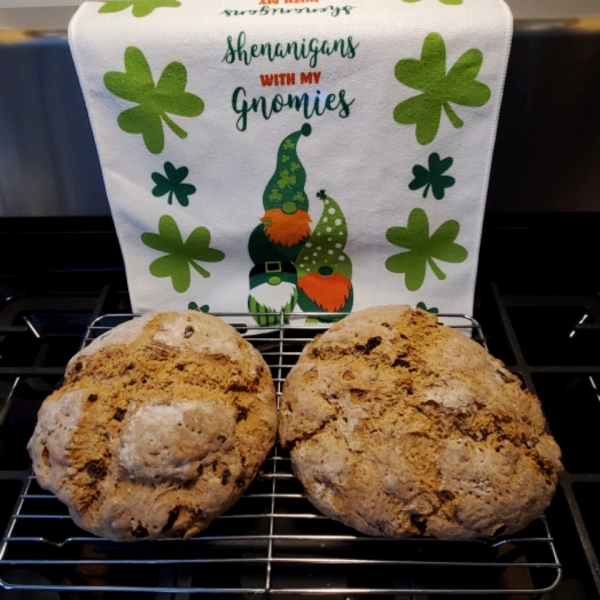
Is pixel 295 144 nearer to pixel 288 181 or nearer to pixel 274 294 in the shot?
pixel 288 181

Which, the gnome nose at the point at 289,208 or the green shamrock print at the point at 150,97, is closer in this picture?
the green shamrock print at the point at 150,97

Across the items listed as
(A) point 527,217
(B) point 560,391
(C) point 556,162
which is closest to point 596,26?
(C) point 556,162

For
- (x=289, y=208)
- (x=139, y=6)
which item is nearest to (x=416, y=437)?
(x=289, y=208)

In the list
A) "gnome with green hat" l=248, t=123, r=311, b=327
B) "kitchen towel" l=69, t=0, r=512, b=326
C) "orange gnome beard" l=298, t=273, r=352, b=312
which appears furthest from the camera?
"orange gnome beard" l=298, t=273, r=352, b=312

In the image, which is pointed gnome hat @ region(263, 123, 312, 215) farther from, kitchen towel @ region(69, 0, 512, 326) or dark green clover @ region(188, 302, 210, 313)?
dark green clover @ region(188, 302, 210, 313)

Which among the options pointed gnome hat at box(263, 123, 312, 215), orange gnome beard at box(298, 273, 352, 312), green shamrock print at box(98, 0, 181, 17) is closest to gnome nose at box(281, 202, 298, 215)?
pointed gnome hat at box(263, 123, 312, 215)

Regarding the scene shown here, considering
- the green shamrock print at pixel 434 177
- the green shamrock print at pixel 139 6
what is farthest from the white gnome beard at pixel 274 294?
the green shamrock print at pixel 139 6

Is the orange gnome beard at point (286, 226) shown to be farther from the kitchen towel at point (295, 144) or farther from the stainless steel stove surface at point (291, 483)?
the stainless steel stove surface at point (291, 483)
